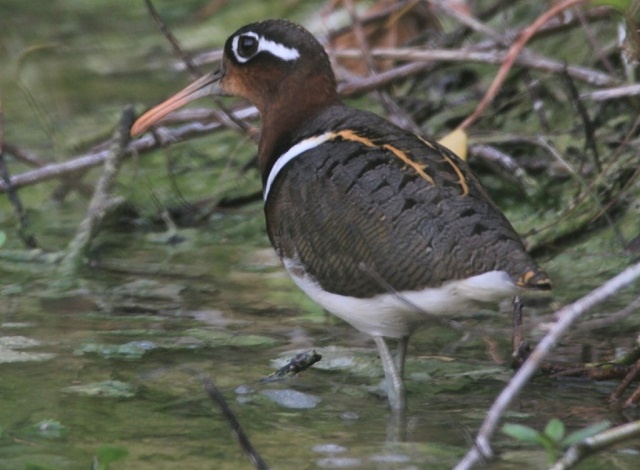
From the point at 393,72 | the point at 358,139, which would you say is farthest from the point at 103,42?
the point at 358,139

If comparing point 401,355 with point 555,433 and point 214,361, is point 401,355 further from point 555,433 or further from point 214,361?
point 555,433

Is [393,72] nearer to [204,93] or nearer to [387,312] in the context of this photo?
[204,93]

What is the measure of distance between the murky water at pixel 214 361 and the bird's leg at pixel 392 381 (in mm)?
51

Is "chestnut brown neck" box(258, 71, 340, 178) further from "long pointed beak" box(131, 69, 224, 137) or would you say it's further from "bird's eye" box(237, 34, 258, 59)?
"long pointed beak" box(131, 69, 224, 137)

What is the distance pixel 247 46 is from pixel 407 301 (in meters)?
1.59

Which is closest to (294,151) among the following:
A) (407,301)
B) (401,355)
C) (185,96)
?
(401,355)

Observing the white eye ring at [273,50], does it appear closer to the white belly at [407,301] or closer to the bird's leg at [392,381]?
the white belly at [407,301]

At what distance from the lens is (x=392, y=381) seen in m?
3.94

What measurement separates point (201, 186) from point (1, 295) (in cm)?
180

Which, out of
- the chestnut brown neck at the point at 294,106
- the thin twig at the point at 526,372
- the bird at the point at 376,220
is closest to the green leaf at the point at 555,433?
the thin twig at the point at 526,372

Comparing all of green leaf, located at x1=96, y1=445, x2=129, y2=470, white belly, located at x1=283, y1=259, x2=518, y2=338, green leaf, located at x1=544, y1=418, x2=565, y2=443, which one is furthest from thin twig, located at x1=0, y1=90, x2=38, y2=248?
green leaf, located at x1=544, y1=418, x2=565, y2=443

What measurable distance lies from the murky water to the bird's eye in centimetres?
97

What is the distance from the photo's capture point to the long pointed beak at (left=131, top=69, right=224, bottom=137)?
4871 millimetres

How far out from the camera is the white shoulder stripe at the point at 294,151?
4160 mm
